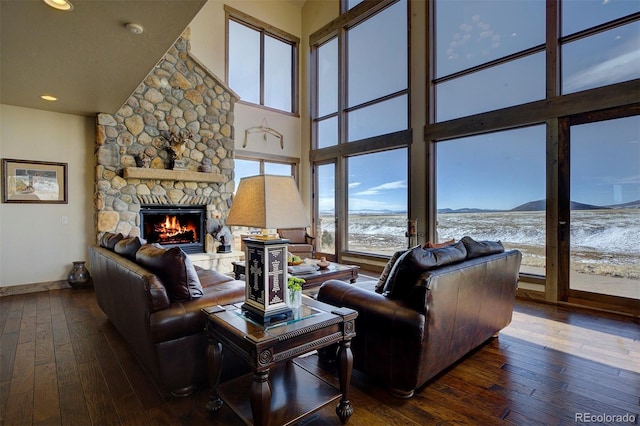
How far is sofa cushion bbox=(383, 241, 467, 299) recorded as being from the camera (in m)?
2.10

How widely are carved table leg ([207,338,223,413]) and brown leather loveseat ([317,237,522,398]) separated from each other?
0.85 m

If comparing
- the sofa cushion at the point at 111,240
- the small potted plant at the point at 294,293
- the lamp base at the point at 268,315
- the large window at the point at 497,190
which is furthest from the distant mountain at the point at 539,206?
the sofa cushion at the point at 111,240

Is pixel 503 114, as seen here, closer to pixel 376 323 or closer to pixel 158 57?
pixel 376 323

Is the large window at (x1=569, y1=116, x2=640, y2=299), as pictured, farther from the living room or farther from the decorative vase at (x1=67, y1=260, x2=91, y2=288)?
the decorative vase at (x1=67, y1=260, x2=91, y2=288)

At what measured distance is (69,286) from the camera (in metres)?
4.91

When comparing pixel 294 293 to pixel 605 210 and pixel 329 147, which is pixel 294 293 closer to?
pixel 605 210

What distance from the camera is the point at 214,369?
6.29 feet

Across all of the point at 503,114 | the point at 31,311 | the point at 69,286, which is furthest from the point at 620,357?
the point at 69,286

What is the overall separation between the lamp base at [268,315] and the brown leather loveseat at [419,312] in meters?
0.60

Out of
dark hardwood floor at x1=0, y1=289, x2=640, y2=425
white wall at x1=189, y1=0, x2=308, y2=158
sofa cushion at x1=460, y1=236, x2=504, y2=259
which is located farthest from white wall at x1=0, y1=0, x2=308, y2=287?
sofa cushion at x1=460, y1=236, x2=504, y2=259

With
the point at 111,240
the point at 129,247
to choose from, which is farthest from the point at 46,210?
the point at 129,247

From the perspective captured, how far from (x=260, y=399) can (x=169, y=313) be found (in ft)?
2.79

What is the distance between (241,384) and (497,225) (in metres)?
4.24

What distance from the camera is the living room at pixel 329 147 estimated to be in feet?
12.4
